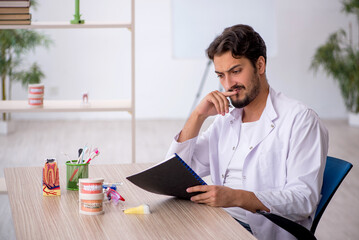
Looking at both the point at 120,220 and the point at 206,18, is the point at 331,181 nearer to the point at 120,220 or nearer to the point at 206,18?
the point at 120,220

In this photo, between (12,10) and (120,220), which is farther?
(12,10)

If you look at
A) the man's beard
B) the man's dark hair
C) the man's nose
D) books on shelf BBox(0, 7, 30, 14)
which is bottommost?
the man's beard

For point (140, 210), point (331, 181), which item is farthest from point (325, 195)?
point (140, 210)

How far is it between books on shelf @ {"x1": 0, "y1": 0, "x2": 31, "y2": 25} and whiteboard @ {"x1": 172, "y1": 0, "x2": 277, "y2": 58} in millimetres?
4184

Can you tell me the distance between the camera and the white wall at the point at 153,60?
284 inches

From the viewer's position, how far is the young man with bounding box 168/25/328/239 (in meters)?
1.79

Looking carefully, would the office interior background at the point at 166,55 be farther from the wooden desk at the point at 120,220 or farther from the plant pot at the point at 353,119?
the wooden desk at the point at 120,220

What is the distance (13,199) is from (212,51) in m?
0.87

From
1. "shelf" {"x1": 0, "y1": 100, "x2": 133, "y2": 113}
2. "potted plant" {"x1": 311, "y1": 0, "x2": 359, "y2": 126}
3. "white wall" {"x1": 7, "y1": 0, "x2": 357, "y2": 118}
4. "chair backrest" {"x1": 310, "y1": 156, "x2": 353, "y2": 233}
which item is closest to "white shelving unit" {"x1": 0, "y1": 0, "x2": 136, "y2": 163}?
"shelf" {"x1": 0, "y1": 100, "x2": 133, "y2": 113}

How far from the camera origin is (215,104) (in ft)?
6.73

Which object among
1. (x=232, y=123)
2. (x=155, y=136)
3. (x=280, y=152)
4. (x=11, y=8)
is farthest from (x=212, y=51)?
(x=155, y=136)

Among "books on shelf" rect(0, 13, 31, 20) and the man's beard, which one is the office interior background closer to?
"books on shelf" rect(0, 13, 31, 20)

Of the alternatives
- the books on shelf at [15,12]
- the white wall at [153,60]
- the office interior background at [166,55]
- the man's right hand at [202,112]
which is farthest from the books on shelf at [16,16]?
the white wall at [153,60]

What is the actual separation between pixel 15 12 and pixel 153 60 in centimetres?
413
